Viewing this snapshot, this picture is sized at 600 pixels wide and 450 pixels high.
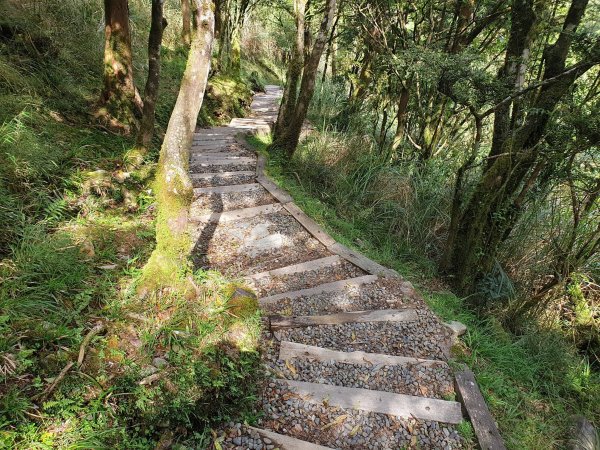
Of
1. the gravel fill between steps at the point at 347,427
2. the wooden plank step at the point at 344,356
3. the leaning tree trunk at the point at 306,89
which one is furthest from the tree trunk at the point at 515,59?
the gravel fill between steps at the point at 347,427

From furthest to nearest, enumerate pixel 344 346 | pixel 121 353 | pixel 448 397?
pixel 344 346 < pixel 448 397 < pixel 121 353

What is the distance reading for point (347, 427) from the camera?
2254 millimetres

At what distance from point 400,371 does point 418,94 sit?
4900 millimetres

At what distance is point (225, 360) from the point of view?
2.24 meters


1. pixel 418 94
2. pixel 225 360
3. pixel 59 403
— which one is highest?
pixel 418 94

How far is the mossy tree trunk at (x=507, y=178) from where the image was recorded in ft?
10.2

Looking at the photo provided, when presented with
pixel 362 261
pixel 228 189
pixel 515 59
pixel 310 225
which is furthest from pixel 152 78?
pixel 515 59

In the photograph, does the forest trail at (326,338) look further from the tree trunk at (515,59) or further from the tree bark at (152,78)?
the tree trunk at (515,59)

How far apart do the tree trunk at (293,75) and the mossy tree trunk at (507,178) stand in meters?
3.29

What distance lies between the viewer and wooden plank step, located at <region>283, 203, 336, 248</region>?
439 cm

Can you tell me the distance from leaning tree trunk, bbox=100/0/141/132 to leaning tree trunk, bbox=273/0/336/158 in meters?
2.43

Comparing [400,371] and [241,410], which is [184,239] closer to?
[241,410]

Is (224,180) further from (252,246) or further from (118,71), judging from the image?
(118,71)

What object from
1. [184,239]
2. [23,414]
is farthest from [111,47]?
[23,414]
